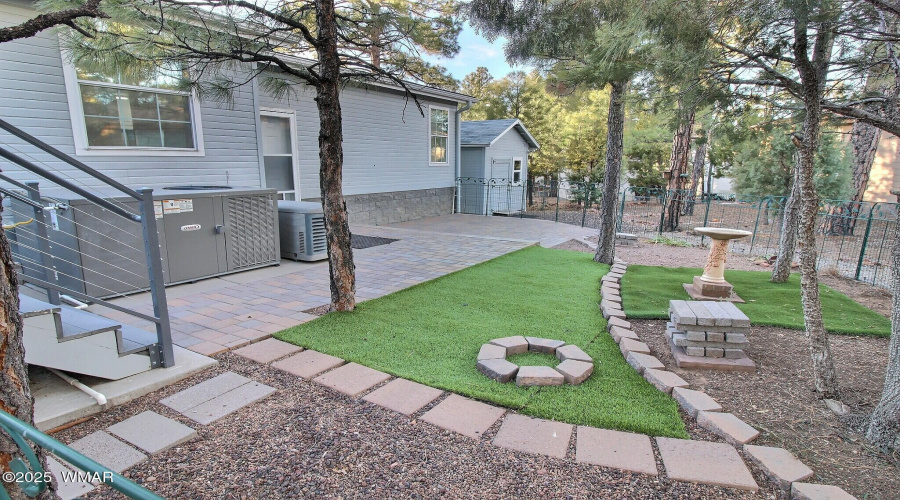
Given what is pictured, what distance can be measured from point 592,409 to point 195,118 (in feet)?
21.8

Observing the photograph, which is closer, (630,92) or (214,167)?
(630,92)

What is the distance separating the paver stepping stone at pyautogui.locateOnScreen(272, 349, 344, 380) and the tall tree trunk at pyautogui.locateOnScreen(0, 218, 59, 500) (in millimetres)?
1611

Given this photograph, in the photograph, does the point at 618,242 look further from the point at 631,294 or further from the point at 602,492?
the point at 602,492

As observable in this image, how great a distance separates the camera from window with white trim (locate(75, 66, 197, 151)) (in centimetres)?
557

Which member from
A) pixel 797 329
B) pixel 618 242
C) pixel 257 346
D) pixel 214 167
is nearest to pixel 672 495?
pixel 257 346

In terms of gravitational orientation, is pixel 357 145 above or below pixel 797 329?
above

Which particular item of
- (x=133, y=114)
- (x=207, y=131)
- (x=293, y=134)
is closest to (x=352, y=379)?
(x=133, y=114)

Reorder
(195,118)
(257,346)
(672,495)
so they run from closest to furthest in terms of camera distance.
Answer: (672,495) → (257,346) → (195,118)

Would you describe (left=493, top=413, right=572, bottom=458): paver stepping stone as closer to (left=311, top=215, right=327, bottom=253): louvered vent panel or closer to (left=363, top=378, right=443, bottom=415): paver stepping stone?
(left=363, top=378, right=443, bottom=415): paver stepping stone

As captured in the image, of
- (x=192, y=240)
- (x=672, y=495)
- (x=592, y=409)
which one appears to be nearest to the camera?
(x=672, y=495)

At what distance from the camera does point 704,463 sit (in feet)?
6.97

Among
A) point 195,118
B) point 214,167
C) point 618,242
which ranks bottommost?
point 618,242

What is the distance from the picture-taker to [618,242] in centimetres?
939

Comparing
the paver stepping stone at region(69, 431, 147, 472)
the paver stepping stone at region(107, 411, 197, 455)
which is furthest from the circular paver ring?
the paver stepping stone at region(69, 431, 147, 472)
